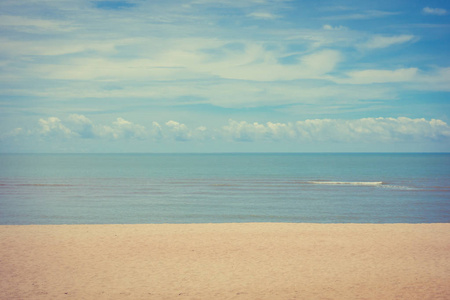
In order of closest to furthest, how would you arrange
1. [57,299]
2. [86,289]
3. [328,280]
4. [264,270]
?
[57,299] → [86,289] → [328,280] → [264,270]

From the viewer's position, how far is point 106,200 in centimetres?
3138

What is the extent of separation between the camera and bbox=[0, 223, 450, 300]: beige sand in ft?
33.4

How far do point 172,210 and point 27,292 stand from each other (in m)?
16.6

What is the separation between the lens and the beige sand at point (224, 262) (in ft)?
33.4

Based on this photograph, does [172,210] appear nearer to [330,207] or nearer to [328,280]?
[330,207]

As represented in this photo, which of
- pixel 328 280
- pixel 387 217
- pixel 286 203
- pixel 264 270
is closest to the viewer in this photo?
pixel 328 280

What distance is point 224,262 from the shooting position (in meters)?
12.9

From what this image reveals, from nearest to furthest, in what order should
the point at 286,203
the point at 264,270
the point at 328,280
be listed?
the point at 328,280 < the point at 264,270 < the point at 286,203

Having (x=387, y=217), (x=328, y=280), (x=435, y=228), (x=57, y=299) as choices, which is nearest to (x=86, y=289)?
(x=57, y=299)

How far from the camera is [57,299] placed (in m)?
9.53

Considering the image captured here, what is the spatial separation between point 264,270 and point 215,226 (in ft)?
24.1

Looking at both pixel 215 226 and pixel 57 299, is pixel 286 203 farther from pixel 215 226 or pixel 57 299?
pixel 57 299

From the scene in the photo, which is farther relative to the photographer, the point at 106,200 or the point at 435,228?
the point at 106,200

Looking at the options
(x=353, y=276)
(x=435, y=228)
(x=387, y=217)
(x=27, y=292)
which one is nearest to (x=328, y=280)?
(x=353, y=276)
